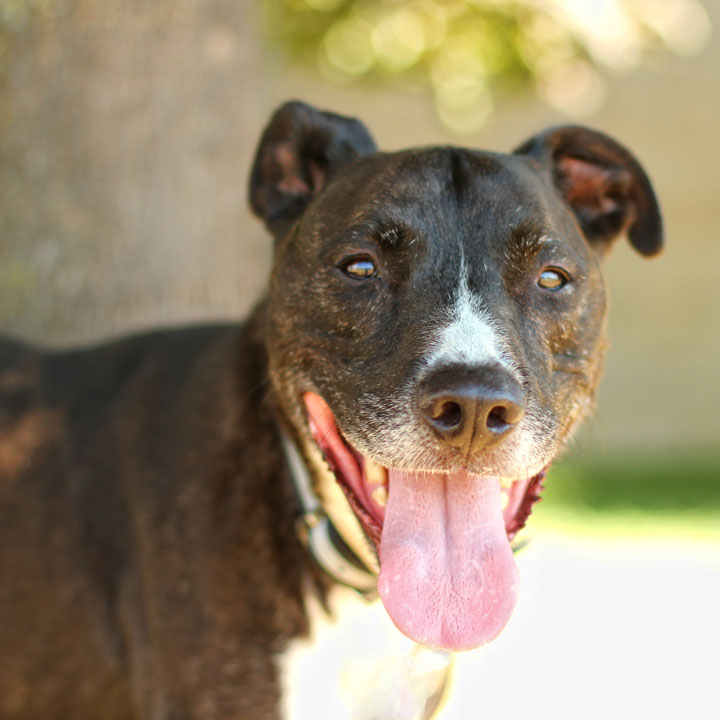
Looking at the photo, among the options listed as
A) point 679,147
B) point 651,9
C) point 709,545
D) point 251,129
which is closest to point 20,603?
point 251,129

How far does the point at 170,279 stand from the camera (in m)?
4.91

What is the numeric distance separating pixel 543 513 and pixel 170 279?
4.16 m

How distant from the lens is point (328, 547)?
3035 mm

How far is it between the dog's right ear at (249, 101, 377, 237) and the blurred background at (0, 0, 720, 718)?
1.33 metres

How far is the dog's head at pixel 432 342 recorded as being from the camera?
104 inches

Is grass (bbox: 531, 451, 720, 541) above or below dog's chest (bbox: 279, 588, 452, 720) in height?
below

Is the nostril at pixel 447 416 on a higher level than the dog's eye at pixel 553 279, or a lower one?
lower

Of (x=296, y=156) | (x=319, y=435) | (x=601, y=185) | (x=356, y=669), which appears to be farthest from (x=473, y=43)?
(x=356, y=669)

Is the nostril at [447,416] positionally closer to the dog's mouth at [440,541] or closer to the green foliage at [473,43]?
the dog's mouth at [440,541]

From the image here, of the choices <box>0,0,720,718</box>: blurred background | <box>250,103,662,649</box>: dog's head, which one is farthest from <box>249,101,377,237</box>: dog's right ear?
<box>0,0,720,718</box>: blurred background

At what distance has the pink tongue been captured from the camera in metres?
2.66

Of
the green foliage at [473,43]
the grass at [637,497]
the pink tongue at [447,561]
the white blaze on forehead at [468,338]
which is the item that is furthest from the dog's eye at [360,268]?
the green foliage at [473,43]

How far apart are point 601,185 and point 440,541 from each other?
1.57 meters

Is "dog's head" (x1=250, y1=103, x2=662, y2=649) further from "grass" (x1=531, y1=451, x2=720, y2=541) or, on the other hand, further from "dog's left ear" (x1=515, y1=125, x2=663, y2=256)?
"grass" (x1=531, y1=451, x2=720, y2=541)
